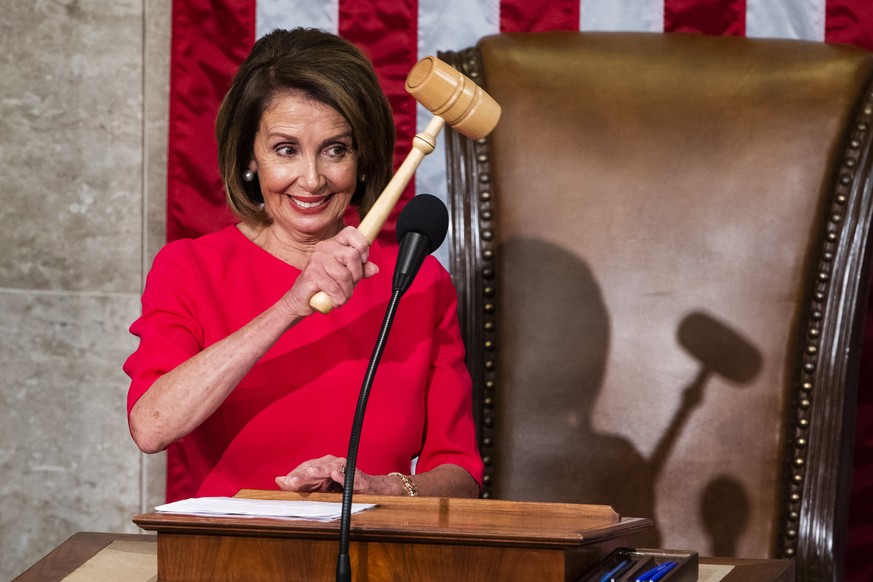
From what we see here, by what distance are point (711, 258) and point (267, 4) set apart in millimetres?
966

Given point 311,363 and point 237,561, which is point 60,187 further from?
point 237,561

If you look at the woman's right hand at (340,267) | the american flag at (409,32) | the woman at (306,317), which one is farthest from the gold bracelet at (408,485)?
the american flag at (409,32)

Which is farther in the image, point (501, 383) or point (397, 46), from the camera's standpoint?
point (397, 46)

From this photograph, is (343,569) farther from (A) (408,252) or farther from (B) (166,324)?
(B) (166,324)

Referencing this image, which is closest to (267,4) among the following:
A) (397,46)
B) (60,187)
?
(397,46)

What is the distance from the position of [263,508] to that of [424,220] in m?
0.30

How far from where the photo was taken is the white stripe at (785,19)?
2.10m

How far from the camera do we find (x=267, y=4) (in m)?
2.24

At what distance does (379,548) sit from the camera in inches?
38.8

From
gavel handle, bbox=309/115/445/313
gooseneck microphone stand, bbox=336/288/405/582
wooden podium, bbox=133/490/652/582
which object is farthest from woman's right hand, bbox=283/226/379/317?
wooden podium, bbox=133/490/652/582

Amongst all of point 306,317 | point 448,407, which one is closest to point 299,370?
point 306,317

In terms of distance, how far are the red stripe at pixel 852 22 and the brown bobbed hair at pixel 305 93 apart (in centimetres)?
86

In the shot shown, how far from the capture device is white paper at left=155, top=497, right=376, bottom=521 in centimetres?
103

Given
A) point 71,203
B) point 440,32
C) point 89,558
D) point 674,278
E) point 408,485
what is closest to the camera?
point 89,558
